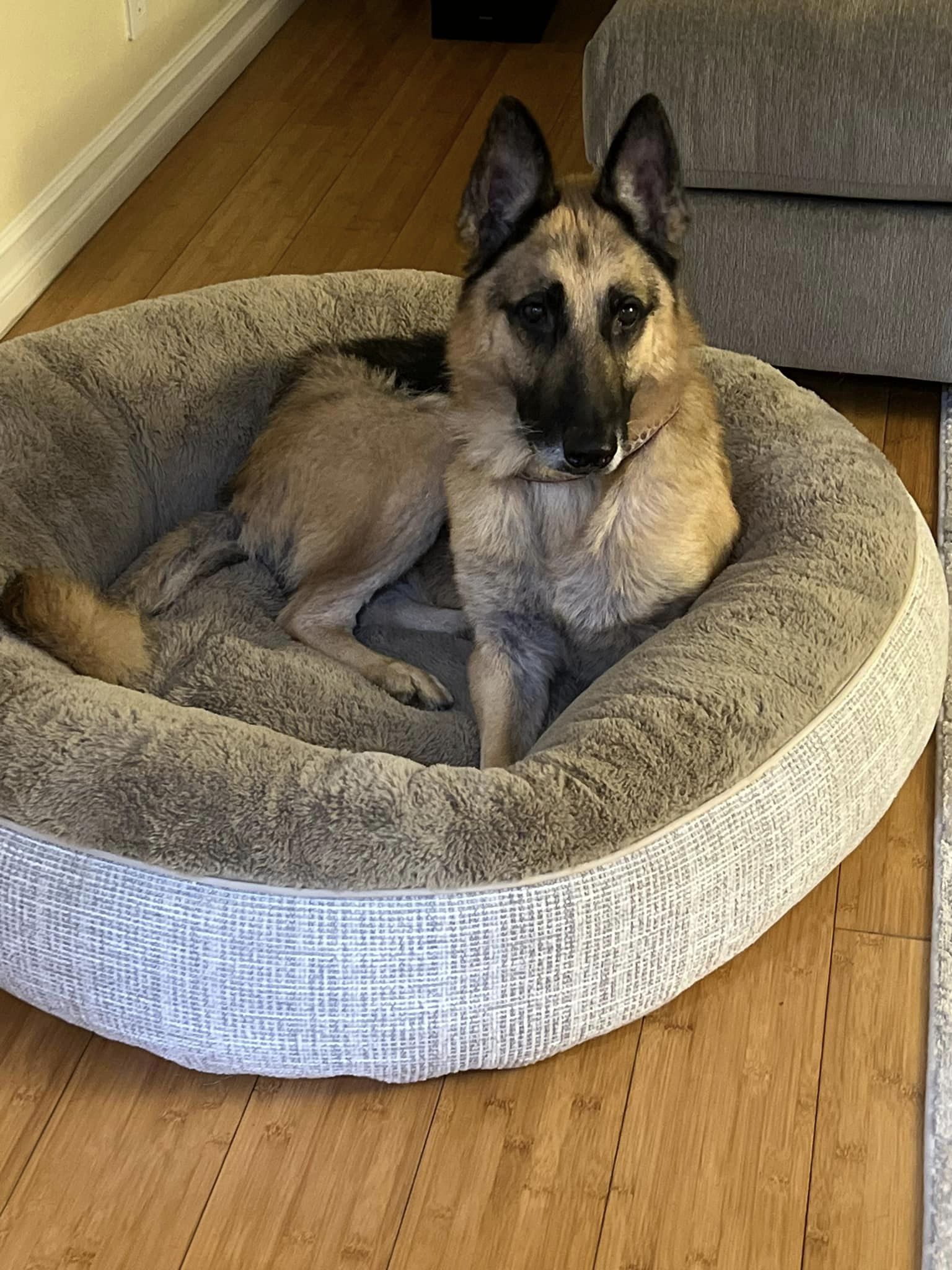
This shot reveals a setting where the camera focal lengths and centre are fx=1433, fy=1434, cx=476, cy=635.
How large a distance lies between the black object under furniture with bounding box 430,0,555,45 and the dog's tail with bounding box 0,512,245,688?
3.16 metres

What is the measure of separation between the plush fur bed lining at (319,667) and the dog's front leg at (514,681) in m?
0.09

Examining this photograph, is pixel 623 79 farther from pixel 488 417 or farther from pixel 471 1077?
pixel 471 1077

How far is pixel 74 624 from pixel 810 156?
179cm

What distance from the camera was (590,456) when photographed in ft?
6.71

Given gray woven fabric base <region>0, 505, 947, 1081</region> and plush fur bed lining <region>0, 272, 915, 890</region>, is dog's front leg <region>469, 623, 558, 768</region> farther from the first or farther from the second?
gray woven fabric base <region>0, 505, 947, 1081</region>

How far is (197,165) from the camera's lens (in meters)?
4.38

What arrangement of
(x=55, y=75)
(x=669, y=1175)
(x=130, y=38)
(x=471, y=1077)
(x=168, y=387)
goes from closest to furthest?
1. (x=669, y=1175)
2. (x=471, y=1077)
3. (x=168, y=387)
4. (x=55, y=75)
5. (x=130, y=38)

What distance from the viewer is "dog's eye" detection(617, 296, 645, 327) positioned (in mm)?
2096

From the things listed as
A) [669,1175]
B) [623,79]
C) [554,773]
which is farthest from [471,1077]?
[623,79]

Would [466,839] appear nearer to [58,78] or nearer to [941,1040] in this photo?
[941,1040]

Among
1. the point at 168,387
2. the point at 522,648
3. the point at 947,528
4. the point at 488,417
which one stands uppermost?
the point at 488,417

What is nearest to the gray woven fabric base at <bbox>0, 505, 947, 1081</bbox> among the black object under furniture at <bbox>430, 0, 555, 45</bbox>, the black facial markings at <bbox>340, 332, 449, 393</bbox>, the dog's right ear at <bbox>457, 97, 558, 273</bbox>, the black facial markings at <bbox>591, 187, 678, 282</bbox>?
the black facial markings at <bbox>591, 187, 678, 282</bbox>

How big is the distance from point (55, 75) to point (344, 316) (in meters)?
1.31

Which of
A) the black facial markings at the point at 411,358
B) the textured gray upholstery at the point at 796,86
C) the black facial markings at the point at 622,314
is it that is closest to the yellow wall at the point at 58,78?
the black facial markings at the point at 411,358
